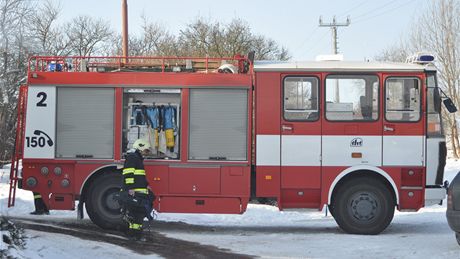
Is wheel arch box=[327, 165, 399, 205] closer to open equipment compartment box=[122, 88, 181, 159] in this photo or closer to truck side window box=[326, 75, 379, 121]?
truck side window box=[326, 75, 379, 121]

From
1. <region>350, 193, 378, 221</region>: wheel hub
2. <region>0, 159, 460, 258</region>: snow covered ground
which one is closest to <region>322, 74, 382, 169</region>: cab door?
<region>350, 193, 378, 221</region>: wheel hub

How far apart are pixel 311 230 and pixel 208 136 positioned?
8.98ft

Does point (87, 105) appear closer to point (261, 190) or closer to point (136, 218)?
point (136, 218)

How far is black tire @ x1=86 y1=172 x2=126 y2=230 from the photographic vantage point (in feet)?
33.8

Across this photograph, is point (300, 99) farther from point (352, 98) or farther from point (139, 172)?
point (139, 172)

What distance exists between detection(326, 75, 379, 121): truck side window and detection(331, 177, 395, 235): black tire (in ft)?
4.04

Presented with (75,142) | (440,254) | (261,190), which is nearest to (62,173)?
(75,142)

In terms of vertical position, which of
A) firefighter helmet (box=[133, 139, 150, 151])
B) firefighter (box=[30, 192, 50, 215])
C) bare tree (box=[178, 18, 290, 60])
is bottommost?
firefighter (box=[30, 192, 50, 215])

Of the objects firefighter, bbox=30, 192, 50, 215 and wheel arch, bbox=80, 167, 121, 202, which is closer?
wheel arch, bbox=80, 167, 121, 202

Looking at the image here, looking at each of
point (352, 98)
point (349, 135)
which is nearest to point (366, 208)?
point (349, 135)

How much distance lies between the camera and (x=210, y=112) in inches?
407

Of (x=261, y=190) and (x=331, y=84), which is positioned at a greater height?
(x=331, y=84)

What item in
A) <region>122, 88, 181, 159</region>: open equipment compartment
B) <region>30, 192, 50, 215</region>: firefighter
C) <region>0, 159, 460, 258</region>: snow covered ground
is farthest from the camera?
<region>30, 192, 50, 215</region>: firefighter

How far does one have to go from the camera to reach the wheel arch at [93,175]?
10.3m
